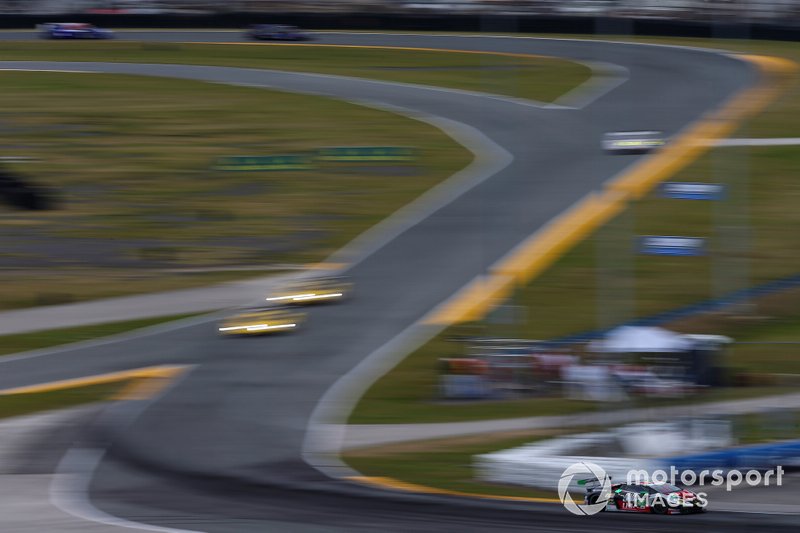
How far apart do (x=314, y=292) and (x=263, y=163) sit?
10935mm

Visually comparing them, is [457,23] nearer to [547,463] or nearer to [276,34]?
[276,34]

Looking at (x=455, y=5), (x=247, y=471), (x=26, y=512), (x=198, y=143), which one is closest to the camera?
(x=26, y=512)

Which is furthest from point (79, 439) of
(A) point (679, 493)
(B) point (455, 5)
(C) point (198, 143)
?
(B) point (455, 5)

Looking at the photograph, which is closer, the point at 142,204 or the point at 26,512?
the point at 26,512

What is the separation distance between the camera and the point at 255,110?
123ft

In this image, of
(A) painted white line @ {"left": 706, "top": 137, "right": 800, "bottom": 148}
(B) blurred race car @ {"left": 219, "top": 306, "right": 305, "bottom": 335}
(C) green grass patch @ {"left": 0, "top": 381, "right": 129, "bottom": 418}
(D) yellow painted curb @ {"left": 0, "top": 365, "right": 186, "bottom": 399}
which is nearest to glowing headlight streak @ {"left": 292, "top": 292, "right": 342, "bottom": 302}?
(B) blurred race car @ {"left": 219, "top": 306, "right": 305, "bottom": 335}

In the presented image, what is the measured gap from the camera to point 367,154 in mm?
32500

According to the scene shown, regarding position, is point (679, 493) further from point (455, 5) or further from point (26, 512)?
point (455, 5)

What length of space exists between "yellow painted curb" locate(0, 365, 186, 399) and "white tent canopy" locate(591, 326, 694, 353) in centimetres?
673

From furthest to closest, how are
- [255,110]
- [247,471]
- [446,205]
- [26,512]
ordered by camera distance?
[255,110] < [446,205] < [247,471] < [26,512]

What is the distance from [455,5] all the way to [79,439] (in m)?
36.7

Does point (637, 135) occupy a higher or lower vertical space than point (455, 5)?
lower

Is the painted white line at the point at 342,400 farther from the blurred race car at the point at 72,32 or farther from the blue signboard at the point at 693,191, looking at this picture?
the blurred race car at the point at 72,32

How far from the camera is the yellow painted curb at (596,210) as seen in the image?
21641 mm
